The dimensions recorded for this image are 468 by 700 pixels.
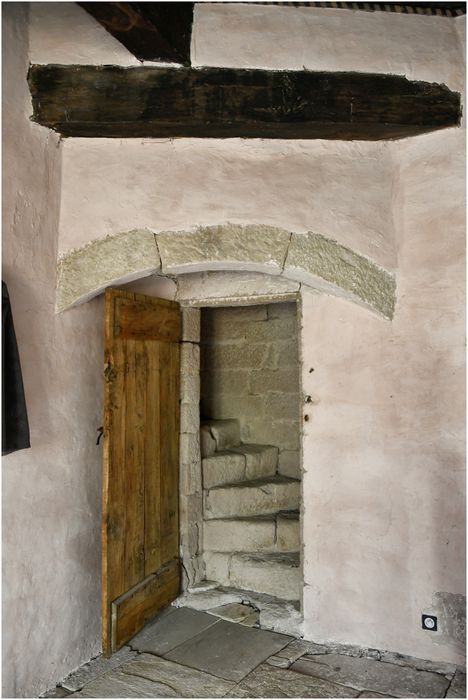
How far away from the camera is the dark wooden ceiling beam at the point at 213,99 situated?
260 cm

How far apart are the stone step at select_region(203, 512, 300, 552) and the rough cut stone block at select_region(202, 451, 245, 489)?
0.28 m

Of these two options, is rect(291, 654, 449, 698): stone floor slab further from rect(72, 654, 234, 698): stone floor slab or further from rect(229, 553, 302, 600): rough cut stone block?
rect(229, 553, 302, 600): rough cut stone block

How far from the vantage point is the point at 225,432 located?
14.4 ft

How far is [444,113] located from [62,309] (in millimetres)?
2110

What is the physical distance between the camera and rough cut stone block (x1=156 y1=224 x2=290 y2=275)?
272 centimetres

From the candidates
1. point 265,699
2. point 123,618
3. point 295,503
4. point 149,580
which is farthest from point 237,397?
point 265,699

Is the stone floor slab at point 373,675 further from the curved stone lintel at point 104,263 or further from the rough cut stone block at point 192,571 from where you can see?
the curved stone lintel at point 104,263

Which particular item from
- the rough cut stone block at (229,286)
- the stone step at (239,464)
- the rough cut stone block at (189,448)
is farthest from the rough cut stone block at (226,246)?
the stone step at (239,464)

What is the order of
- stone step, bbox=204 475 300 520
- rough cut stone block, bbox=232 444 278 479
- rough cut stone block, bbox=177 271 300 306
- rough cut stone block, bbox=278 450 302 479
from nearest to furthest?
1. rough cut stone block, bbox=177 271 300 306
2. stone step, bbox=204 475 300 520
3. rough cut stone block, bbox=232 444 278 479
4. rough cut stone block, bbox=278 450 302 479

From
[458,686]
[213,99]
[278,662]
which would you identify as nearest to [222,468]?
[278,662]

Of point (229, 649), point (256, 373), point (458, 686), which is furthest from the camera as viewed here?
point (256, 373)

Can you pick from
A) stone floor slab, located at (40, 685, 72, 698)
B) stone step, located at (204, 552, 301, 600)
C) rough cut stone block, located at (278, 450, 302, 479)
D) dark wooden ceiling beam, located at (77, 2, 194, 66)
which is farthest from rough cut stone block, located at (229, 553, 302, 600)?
dark wooden ceiling beam, located at (77, 2, 194, 66)

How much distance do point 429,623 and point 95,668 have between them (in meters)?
1.63

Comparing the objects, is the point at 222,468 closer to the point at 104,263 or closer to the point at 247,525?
the point at 247,525
